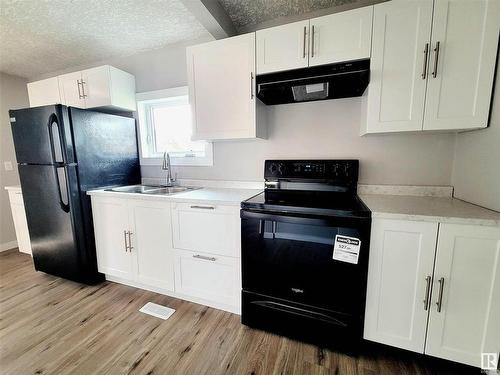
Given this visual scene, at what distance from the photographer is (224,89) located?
174 centimetres

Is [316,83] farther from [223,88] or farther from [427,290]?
Result: [427,290]

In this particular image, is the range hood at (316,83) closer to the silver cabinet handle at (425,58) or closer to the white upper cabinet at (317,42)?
the white upper cabinet at (317,42)

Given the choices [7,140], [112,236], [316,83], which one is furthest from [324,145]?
[7,140]

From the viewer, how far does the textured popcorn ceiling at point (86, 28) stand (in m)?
1.69

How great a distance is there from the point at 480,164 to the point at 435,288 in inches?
31.1

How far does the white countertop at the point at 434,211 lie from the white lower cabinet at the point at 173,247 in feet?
3.02

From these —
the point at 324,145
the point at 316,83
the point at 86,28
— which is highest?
A: the point at 86,28

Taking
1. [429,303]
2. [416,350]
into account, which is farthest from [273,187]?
[416,350]

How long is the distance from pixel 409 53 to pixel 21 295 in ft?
11.8

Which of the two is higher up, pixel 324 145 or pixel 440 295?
pixel 324 145

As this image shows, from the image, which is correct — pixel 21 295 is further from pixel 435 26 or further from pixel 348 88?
pixel 435 26

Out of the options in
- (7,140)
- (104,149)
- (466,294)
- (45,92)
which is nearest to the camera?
(466,294)

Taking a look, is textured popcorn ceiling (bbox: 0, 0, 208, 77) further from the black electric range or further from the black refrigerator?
the black electric range

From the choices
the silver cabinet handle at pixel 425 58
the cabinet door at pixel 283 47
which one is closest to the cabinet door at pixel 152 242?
the cabinet door at pixel 283 47
